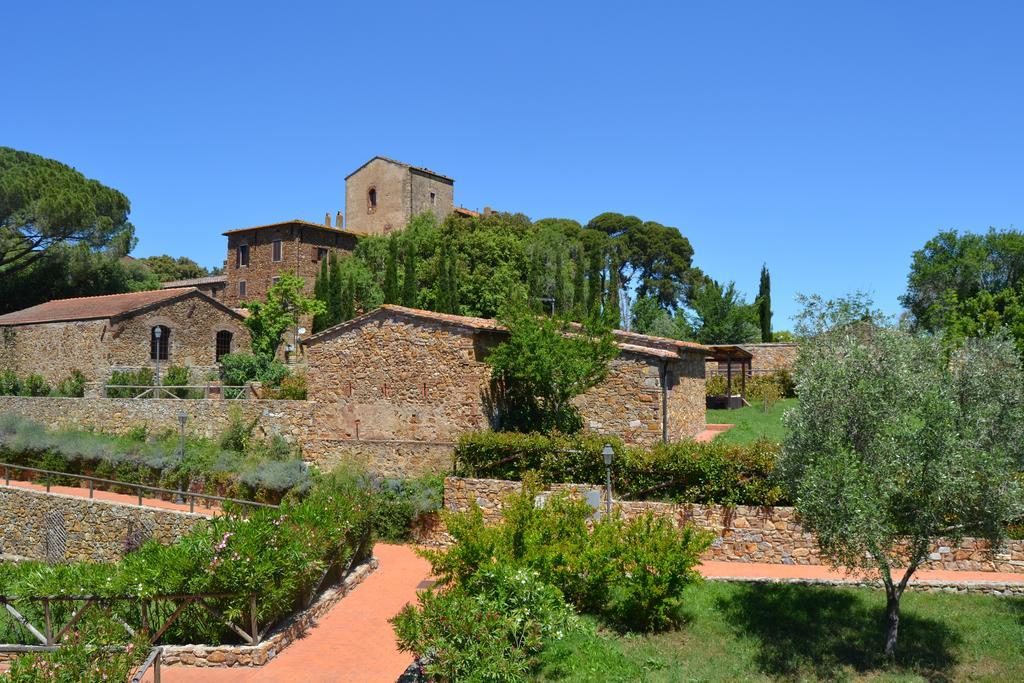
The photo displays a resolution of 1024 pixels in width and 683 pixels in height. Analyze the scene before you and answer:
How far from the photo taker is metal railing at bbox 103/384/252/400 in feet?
90.7

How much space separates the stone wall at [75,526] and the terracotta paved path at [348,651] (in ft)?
23.4

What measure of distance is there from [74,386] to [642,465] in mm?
24147

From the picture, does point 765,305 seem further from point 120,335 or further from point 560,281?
point 120,335

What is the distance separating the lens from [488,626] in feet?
34.9

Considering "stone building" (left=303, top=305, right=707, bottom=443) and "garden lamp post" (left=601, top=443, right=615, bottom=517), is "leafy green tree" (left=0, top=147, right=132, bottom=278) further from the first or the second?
"garden lamp post" (left=601, top=443, right=615, bottom=517)

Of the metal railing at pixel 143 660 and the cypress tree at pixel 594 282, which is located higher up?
the cypress tree at pixel 594 282

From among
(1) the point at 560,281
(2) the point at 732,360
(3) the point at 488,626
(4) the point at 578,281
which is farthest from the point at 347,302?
(3) the point at 488,626

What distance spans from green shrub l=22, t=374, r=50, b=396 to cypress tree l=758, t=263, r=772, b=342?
144 feet

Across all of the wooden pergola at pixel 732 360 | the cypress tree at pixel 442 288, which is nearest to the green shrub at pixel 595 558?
the wooden pergola at pixel 732 360

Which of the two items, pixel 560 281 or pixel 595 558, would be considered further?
pixel 560 281

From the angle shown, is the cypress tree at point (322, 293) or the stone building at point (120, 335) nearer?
the stone building at point (120, 335)

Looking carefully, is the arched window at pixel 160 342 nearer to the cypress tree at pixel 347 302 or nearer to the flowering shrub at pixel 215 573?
the cypress tree at pixel 347 302

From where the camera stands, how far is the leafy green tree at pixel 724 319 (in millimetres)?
51688

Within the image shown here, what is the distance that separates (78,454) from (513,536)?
17.9 m
